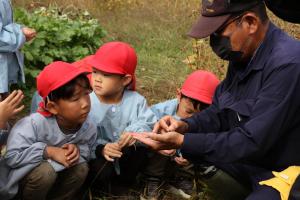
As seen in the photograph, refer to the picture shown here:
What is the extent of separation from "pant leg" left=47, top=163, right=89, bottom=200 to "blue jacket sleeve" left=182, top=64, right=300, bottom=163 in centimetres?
87

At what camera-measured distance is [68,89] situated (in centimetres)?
321

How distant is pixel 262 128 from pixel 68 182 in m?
1.41

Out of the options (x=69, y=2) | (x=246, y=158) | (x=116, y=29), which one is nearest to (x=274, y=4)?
(x=246, y=158)

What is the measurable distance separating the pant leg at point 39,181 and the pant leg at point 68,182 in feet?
0.53

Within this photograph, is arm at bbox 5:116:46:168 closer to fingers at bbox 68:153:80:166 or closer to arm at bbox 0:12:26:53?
fingers at bbox 68:153:80:166

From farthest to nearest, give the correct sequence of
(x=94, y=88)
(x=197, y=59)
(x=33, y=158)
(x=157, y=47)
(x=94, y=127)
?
(x=157, y=47)
(x=197, y=59)
(x=94, y=88)
(x=94, y=127)
(x=33, y=158)

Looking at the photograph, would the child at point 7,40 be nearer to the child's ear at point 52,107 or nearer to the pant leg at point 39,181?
the child's ear at point 52,107

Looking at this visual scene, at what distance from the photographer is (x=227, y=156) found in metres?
2.81

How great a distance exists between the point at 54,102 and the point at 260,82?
1.32 meters

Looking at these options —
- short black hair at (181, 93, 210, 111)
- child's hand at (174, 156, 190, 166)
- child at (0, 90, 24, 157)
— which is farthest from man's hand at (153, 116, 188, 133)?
child at (0, 90, 24, 157)

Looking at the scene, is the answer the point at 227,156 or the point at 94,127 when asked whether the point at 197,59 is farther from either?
the point at 227,156

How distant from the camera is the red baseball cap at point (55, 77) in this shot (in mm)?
3172

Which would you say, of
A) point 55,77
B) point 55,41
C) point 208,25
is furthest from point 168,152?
point 55,41

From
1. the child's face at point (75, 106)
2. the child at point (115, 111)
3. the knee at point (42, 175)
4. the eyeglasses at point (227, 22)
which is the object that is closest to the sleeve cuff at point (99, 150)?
the child at point (115, 111)
